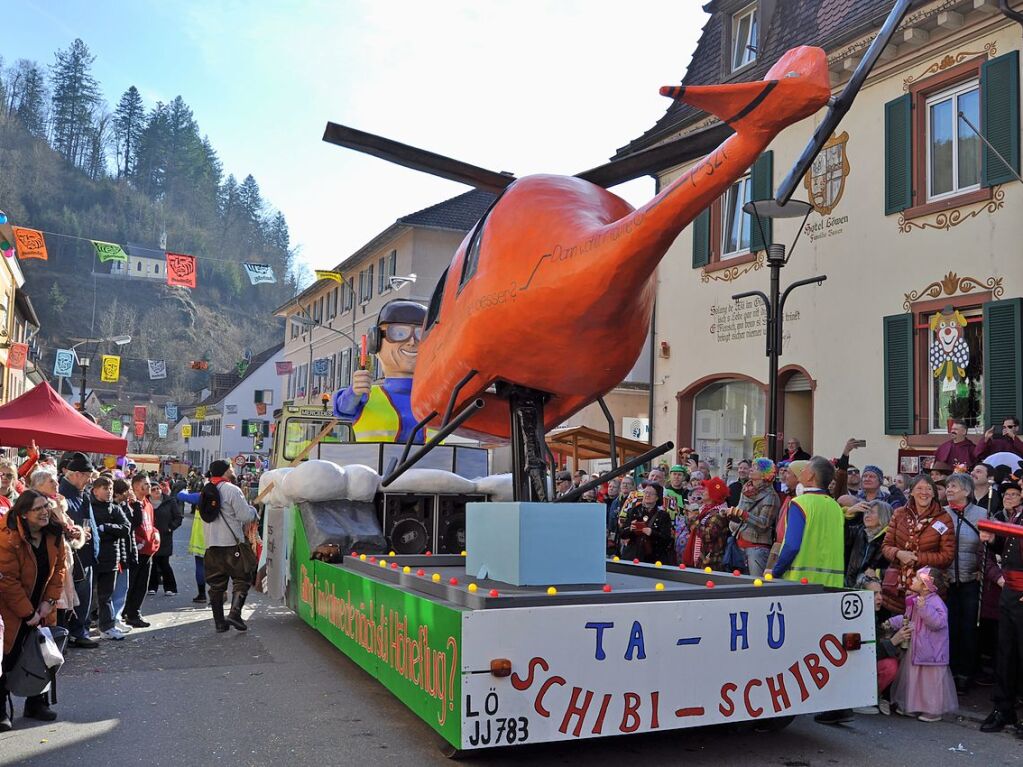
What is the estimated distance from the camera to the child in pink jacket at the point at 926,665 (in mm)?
6395

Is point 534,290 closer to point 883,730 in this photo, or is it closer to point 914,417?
point 883,730

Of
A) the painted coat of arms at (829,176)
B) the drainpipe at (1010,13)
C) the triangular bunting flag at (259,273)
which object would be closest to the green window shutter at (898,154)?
the painted coat of arms at (829,176)

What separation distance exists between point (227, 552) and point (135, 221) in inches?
3624

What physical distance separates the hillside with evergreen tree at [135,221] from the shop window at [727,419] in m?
66.8

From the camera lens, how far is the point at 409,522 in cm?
939

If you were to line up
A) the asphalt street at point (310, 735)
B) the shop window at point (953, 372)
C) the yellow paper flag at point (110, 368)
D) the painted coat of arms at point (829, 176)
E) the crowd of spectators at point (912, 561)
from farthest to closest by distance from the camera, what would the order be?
the yellow paper flag at point (110, 368) < the painted coat of arms at point (829, 176) < the shop window at point (953, 372) < the crowd of spectators at point (912, 561) < the asphalt street at point (310, 735)

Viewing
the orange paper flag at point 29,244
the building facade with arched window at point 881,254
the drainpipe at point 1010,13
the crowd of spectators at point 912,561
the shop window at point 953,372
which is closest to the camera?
the crowd of spectators at point 912,561

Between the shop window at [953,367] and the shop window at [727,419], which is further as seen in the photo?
the shop window at [727,419]

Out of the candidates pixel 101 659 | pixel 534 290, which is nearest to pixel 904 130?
pixel 534 290

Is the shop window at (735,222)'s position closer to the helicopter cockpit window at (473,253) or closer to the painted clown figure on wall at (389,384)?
the painted clown figure on wall at (389,384)

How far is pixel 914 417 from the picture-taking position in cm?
1227

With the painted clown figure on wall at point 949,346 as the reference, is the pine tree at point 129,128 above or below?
above

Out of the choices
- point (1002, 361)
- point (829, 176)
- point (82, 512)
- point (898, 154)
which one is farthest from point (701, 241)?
point (82, 512)

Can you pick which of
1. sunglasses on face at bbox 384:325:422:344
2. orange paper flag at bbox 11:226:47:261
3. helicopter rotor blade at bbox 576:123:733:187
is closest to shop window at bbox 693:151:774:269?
sunglasses on face at bbox 384:325:422:344
